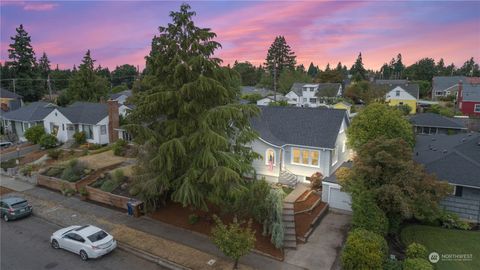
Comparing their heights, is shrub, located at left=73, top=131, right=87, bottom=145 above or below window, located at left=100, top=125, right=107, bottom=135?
below

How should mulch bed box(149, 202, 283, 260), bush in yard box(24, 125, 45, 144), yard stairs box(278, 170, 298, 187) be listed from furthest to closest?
bush in yard box(24, 125, 45, 144) → yard stairs box(278, 170, 298, 187) → mulch bed box(149, 202, 283, 260)

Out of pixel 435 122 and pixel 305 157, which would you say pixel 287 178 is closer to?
pixel 305 157

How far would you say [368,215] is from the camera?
1453 centimetres

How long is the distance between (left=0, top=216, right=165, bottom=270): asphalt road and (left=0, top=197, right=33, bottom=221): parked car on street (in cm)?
Result: 152

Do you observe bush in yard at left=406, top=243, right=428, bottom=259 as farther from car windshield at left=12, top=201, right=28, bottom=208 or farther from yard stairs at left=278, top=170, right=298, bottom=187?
car windshield at left=12, top=201, right=28, bottom=208

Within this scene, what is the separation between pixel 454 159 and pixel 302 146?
382 inches

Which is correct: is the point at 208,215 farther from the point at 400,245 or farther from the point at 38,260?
the point at 400,245

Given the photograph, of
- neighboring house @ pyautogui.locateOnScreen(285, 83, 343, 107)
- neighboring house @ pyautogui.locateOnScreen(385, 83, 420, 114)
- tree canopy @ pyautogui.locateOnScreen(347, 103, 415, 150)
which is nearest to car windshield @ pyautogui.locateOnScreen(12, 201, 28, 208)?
tree canopy @ pyautogui.locateOnScreen(347, 103, 415, 150)

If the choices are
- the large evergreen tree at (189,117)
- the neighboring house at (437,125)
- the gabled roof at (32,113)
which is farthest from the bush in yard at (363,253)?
the gabled roof at (32,113)

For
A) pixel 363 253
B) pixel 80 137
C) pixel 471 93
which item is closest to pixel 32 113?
pixel 80 137

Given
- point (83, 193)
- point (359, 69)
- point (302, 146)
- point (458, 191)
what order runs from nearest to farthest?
point (458, 191), point (83, 193), point (302, 146), point (359, 69)

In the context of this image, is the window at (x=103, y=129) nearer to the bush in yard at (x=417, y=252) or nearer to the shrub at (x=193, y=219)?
the shrub at (x=193, y=219)

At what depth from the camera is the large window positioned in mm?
23023

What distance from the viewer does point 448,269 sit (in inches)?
524
